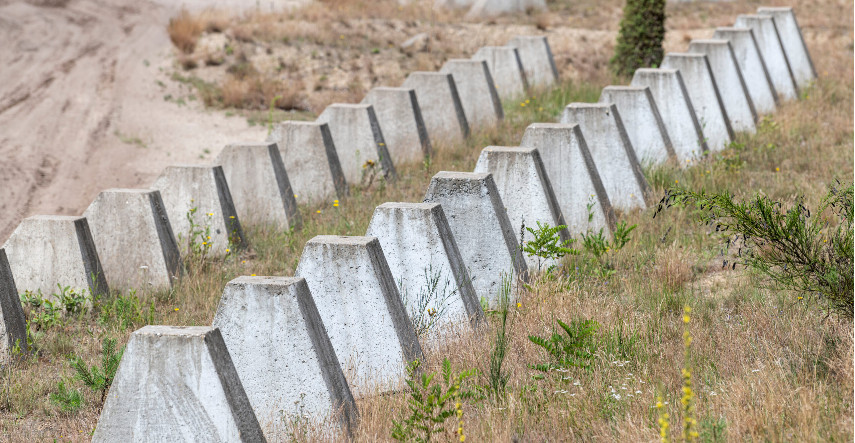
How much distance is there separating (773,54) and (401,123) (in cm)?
533

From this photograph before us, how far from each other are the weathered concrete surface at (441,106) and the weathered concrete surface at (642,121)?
188 centimetres

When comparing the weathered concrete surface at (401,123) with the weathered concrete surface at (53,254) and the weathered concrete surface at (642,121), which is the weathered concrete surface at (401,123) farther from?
the weathered concrete surface at (53,254)

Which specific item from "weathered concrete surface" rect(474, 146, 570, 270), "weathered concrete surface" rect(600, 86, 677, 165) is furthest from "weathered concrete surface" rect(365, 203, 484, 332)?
"weathered concrete surface" rect(600, 86, 677, 165)

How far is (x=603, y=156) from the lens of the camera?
631cm

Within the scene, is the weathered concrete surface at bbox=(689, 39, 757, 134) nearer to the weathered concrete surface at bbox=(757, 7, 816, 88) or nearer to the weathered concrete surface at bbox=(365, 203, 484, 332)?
the weathered concrete surface at bbox=(757, 7, 816, 88)

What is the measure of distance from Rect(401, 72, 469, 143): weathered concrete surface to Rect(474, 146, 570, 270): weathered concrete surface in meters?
3.29

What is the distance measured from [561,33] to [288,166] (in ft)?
29.8

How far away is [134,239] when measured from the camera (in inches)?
217

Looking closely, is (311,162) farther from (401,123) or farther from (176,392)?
(176,392)

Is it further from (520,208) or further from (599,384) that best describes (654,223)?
(599,384)

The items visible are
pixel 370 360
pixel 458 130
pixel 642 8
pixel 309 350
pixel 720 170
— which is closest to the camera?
pixel 309 350

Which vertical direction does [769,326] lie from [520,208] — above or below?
below

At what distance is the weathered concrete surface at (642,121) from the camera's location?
7062 mm

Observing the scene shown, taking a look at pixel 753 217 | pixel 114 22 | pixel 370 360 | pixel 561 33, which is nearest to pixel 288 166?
pixel 370 360
